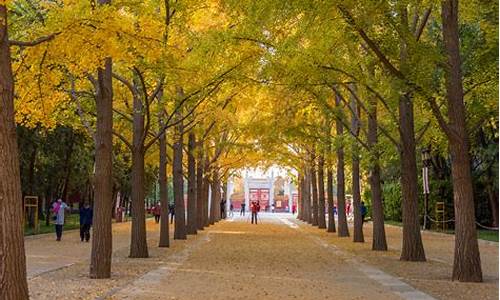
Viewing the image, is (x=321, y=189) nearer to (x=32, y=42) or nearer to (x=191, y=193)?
(x=191, y=193)

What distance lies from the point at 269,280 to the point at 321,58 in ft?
17.3

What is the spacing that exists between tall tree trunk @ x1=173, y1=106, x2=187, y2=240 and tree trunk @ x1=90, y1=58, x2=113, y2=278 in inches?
409

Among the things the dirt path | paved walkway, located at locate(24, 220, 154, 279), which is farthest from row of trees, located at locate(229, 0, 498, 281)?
paved walkway, located at locate(24, 220, 154, 279)

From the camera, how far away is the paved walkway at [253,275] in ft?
32.5

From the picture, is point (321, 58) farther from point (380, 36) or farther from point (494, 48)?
point (494, 48)

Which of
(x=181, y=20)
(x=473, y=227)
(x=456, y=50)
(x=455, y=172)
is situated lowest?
(x=473, y=227)

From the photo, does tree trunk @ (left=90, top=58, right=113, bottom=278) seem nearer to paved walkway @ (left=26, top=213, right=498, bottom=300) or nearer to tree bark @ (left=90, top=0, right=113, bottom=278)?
tree bark @ (left=90, top=0, right=113, bottom=278)

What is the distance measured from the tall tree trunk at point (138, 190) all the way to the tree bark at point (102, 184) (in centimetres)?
400

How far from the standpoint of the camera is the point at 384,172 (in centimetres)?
4391

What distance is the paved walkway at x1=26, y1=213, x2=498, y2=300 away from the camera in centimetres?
991

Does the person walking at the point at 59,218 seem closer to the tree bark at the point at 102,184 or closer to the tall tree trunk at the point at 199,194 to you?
the tall tree trunk at the point at 199,194

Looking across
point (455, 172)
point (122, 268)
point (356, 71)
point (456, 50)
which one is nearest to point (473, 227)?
point (455, 172)

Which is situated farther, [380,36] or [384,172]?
[384,172]

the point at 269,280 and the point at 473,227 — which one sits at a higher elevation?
the point at 473,227
